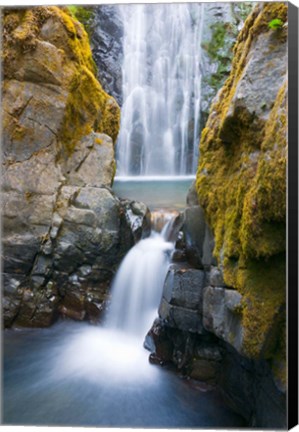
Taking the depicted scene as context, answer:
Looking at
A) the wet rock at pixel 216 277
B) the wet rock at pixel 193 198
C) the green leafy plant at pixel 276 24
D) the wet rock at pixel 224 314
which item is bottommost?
the wet rock at pixel 224 314

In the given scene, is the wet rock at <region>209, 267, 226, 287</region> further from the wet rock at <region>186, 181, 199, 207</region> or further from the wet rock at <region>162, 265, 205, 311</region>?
the wet rock at <region>186, 181, 199, 207</region>

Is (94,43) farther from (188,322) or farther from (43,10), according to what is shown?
(188,322)

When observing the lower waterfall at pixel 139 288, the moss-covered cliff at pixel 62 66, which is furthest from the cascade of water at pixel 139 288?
the moss-covered cliff at pixel 62 66

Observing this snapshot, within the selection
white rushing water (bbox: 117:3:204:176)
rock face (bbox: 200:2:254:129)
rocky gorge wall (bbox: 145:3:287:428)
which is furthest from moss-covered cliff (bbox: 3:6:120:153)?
rocky gorge wall (bbox: 145:3:287:428)

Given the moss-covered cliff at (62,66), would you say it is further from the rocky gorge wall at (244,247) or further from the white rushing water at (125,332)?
the rocky gorge wall at (244,247)

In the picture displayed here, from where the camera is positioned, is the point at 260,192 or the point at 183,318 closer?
the point at 260,192

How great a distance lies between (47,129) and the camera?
489 cm

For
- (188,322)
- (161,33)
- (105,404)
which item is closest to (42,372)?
(105,404)

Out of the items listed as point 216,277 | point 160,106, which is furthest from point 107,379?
point 160,106

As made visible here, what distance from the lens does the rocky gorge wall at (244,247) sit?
91.0 inches

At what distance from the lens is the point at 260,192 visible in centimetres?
225

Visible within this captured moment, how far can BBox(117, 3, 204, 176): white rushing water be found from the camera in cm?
518

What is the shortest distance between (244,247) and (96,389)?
6.09 ft

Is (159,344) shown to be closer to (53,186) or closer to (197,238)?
(197,238)
